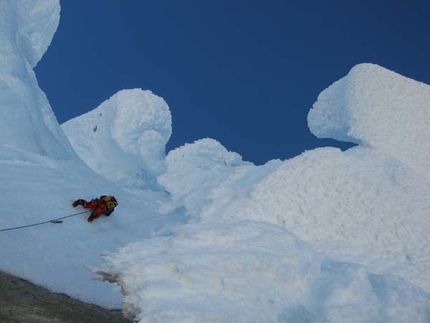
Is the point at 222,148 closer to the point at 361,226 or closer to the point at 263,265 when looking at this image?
the point at 361,226

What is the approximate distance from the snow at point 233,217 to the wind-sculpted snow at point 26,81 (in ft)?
0.17

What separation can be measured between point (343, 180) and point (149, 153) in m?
11.2

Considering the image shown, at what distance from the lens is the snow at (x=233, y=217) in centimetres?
577

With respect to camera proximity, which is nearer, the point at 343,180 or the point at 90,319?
the point at 90,319

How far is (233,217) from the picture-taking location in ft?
39.6

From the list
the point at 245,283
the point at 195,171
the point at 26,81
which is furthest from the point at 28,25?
the point at 245,283

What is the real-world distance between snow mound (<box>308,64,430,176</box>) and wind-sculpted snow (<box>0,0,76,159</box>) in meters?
9.81

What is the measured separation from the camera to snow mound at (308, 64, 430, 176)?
14.3 metres

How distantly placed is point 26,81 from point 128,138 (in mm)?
6112

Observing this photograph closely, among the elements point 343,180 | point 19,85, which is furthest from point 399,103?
point 19,85

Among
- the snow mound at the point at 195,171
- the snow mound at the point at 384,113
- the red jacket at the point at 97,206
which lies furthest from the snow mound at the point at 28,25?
the snow mound at the point at 384,113

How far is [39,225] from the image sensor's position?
11094 millimetres

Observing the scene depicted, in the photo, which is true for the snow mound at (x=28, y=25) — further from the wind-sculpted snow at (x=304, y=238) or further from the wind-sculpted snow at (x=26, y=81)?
the wind-sculpted snow at (x=304, y=238)

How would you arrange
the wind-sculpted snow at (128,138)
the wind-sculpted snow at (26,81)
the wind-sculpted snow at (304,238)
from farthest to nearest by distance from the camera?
1. the wind-sculpted snow at (128,138)
2. the wind-sculpted snow at (26,81)
3. the wind-sculpted snow at (304,238)
